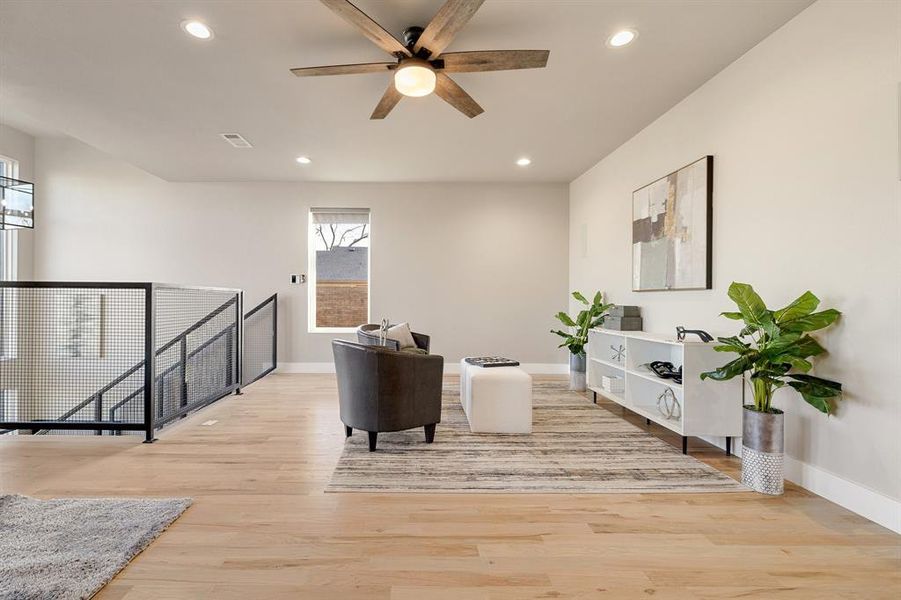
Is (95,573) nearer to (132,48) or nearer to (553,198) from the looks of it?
(132,48)

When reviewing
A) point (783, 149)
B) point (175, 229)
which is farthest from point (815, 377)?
point (175, 229)

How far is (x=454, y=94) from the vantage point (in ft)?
9.08

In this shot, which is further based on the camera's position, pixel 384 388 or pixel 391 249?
pixel 391 249

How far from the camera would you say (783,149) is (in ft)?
8.05

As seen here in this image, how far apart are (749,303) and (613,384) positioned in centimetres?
176

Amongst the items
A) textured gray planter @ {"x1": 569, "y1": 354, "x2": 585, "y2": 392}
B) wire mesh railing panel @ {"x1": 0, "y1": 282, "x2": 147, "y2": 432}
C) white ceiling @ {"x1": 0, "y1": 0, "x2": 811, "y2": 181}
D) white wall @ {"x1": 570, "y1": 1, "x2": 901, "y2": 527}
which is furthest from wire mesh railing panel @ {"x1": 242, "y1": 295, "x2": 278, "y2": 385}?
white wall @ {"x1": 570, "y1": 1, "x2": 901, "y2": 527}

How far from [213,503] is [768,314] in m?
3.23

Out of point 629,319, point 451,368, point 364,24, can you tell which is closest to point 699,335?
point 629,319

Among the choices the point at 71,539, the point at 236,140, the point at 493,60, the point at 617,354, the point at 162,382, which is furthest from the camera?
the point at 236,140

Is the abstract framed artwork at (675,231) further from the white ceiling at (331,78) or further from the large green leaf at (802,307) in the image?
the large green leaf at (802,307)

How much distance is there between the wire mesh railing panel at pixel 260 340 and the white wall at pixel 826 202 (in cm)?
538

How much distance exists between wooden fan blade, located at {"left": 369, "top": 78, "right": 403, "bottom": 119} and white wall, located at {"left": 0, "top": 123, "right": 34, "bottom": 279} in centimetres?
578

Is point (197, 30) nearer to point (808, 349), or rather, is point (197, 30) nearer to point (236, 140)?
point (236, 140)

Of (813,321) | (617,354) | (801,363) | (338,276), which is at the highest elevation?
(338,276)
